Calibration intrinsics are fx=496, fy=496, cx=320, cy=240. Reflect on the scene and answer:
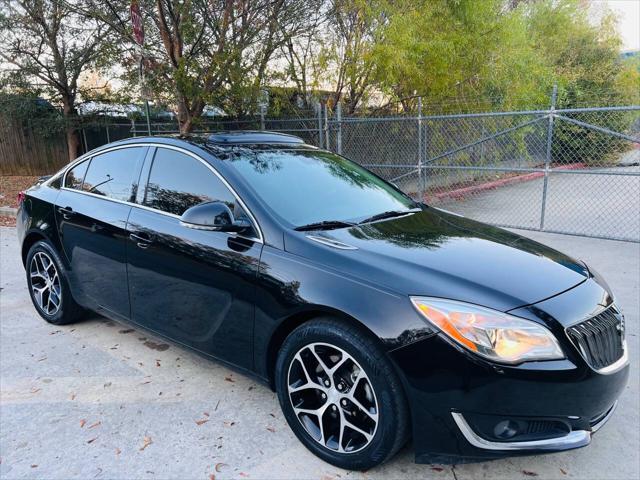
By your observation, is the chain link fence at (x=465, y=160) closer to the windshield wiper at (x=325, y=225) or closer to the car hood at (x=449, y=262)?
the car hood at (x=449, y=262)

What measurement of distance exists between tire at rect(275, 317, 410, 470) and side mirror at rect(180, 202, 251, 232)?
2.25ft

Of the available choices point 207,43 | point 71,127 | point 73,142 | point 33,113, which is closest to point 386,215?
point 207,43

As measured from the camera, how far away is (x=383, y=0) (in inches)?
357

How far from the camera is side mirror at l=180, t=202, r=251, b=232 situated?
2.74 meters

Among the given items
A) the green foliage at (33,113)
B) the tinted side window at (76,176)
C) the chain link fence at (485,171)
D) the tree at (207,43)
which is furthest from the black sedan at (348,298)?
the green foliage at (33,113)

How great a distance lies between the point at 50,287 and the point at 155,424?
6.69ft

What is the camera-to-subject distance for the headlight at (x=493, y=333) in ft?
6.89

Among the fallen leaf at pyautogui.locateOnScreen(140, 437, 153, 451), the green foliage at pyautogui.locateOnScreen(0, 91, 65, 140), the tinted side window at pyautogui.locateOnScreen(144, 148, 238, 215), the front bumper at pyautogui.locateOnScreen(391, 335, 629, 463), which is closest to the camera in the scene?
the front bumper at pyautogui.locateOnScreen(391, 335, 629, 463)

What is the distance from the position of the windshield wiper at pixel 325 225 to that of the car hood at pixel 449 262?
6 cm

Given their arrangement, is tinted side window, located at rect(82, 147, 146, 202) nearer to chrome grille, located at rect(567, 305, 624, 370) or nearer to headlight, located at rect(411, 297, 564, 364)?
headlight, located at rect(411, 297, 564, 364)

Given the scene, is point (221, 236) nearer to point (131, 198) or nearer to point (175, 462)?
point (131, 198)

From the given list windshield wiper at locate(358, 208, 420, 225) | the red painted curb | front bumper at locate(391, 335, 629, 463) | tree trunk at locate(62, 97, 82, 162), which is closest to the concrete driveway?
front bumper at locate(391, 335, 629, 463)

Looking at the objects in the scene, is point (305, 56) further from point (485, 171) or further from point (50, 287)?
point (50, 287)

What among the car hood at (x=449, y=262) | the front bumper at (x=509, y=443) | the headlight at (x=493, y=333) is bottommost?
the front bumper at (x=509, y=443)
